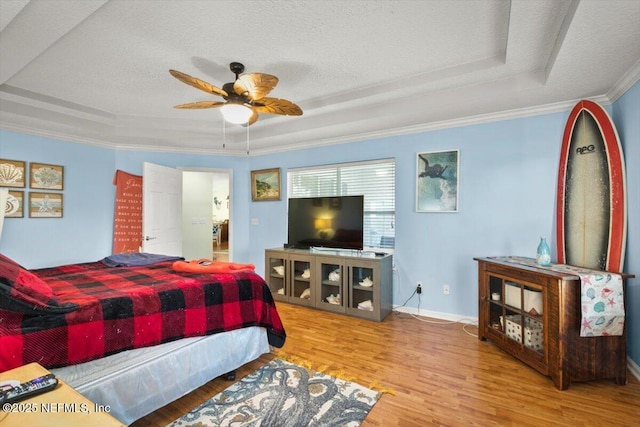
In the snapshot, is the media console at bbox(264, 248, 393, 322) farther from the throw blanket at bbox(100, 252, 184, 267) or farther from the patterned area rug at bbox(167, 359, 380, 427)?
the throw blanket at bbox(100, 252, 184, 267)

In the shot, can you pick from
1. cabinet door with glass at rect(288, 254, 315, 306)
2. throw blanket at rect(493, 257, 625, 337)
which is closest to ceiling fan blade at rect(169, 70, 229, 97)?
cabinet door with glass at rect(288, 254, 315, 306)

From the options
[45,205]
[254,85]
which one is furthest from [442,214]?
[45,205]

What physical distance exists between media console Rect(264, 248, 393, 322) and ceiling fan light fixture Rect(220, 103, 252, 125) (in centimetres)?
189

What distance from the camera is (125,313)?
164cm

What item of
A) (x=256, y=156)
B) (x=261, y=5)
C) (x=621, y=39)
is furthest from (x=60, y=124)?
(x=621, y=39)

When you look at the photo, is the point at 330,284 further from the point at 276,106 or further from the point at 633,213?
the point at 633,213

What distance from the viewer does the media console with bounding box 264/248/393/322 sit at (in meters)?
3.35

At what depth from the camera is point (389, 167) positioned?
374cm

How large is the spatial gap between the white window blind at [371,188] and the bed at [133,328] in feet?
6.21

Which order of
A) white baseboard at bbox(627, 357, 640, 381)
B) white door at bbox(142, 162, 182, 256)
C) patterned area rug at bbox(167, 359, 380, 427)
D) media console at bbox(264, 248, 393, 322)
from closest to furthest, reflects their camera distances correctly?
patterned area rug at bbox(167, 359, 380, 427) < white baseboard at bbox(627, 357, 640, 381) < media console at bbox(264, 248, 393, 322) < white door at bbox(142, 162, 182, 256)

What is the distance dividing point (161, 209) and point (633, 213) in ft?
16.0

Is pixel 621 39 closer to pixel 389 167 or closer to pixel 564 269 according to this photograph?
pixel 564 269

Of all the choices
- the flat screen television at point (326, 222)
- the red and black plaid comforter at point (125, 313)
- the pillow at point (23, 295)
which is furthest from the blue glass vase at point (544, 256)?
the pillow at point (23, 295)

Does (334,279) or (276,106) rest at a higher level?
(276,106)
